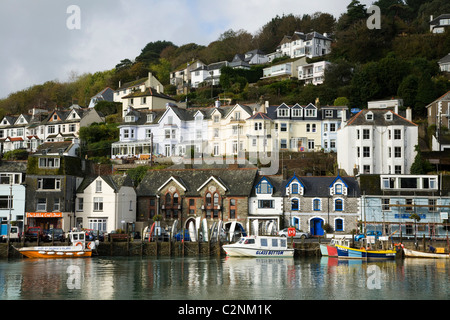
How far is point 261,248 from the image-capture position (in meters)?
53.0

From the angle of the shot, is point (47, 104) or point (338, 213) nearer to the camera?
point (338, 213)

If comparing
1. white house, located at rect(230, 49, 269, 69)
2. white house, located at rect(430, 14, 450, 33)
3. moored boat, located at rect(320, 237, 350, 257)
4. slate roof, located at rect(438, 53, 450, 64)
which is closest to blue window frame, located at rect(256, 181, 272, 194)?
moored boat, located at rect(320, 237, 350, 257)

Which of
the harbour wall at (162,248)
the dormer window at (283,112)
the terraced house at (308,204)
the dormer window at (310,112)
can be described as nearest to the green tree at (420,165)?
the terraced house at (308,204)

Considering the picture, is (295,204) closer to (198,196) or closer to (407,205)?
(198,196)

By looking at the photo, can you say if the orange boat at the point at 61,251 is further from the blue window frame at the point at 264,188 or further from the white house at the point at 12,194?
the blue window frame at the point at 264,188

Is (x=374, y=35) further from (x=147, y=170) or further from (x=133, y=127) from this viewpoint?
(x=147, y=170)

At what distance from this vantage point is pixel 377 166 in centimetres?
6788

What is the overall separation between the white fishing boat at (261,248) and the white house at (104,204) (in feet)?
48.6

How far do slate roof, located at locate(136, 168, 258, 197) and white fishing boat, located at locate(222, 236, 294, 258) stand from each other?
9558 millimetres

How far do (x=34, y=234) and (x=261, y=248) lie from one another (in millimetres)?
21892

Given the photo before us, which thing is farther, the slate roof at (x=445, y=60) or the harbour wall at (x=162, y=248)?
the slate roof at (x=445, y=60)

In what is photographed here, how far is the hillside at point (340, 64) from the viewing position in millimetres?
90625

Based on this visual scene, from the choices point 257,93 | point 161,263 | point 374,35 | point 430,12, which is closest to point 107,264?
point 161,263
